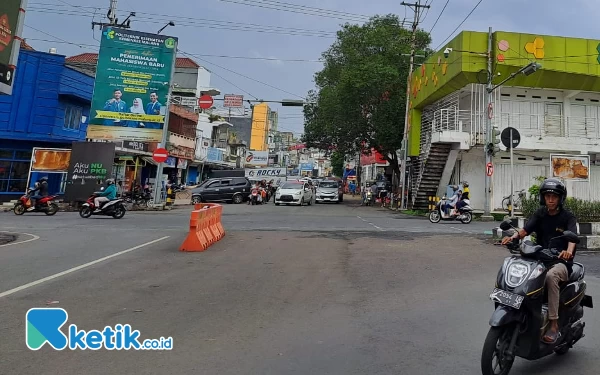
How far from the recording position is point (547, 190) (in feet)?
13.3

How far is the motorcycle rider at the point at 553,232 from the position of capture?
3629 mm

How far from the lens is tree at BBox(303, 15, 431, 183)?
28.8m

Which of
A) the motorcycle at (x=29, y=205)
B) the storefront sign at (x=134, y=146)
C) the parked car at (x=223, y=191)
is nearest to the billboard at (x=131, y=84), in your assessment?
the motorcycle at (x=29, y=205)

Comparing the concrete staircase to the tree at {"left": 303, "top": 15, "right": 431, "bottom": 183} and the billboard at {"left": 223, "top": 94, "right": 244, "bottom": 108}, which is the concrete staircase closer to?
the tree at {"left": 303, "top": 15, "right": 431, "bottom": 183}

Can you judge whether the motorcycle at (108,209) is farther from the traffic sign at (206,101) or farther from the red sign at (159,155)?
the traffic sign at (206,101)

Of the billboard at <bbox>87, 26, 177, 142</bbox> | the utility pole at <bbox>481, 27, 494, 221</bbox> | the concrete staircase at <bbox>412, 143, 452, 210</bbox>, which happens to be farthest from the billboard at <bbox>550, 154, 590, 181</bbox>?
the billboard at <bbox>87, 26, 177, 142</bbox>

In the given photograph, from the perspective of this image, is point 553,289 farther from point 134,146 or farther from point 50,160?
point 134,146

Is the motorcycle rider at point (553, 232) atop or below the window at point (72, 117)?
below

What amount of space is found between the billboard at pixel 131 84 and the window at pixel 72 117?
4.30 m

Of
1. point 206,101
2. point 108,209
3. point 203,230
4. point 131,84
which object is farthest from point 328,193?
point 203,230

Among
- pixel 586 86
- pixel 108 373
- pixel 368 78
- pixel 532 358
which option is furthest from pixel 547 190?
pixel 368 78

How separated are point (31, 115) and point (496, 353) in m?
25.9

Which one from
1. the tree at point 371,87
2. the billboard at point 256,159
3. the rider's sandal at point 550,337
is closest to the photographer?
the rider's sandal at point 550,337

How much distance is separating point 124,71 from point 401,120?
744 inches
